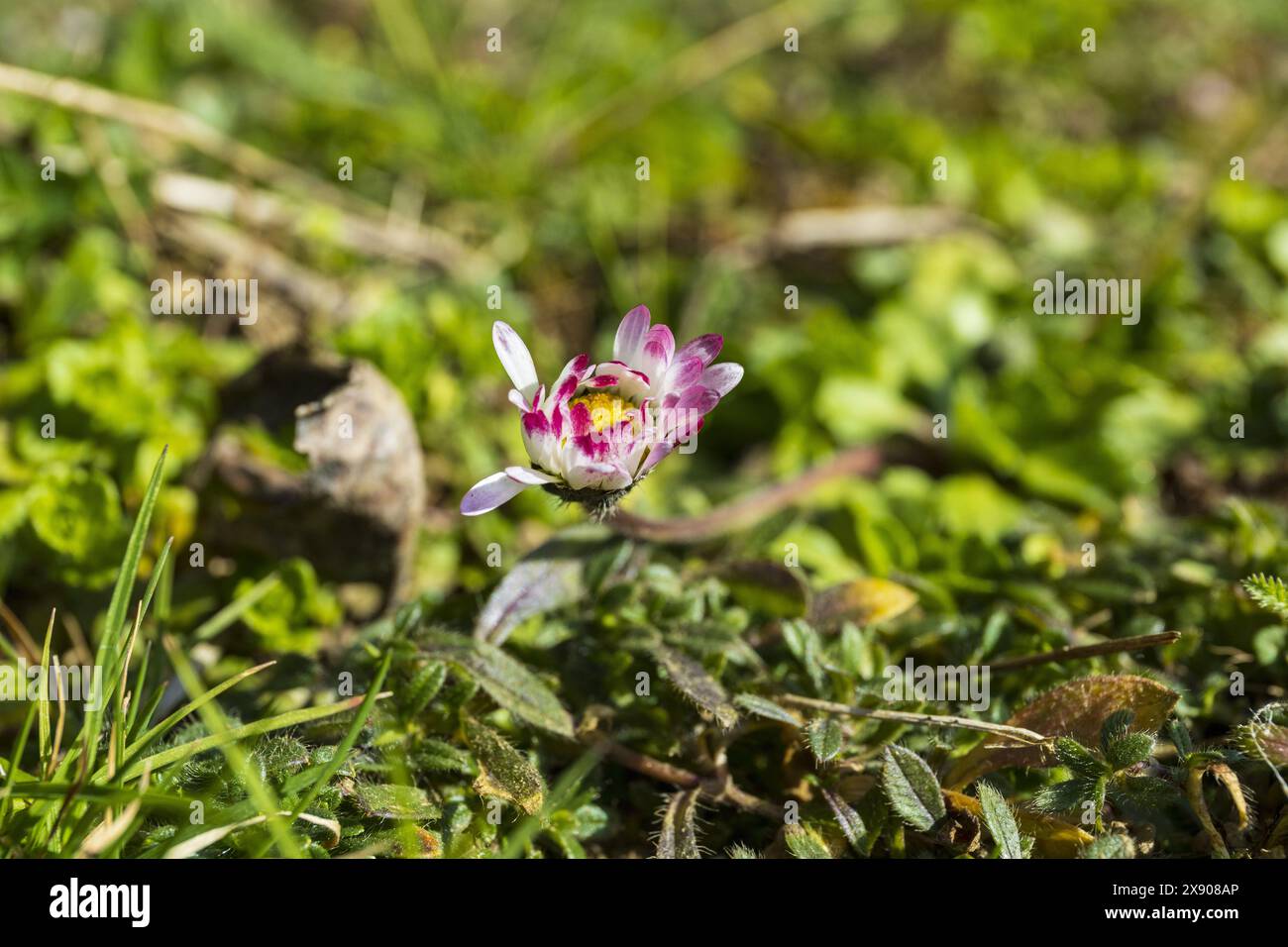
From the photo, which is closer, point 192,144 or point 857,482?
point 857,482

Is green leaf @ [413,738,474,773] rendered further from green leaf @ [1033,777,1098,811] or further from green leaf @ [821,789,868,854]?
green leaf @ [1033,777,1098,811]

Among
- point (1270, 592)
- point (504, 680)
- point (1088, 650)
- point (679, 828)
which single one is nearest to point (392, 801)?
point (504, 680)

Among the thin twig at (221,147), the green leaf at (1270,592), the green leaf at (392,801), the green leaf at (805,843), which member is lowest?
the green leaf at (805,843)

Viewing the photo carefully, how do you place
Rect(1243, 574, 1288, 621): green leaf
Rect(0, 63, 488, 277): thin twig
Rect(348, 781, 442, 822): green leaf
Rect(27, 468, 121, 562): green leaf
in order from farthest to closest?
Rect(0, 63, 488, 277): thin twig → Rect(27, 468, 121, 562): green leaf → Rect(1243, 574, 1288, 621): green leaf → Rect(348, 781, 442, 822): green leaf

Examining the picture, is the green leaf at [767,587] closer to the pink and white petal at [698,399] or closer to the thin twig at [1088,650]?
the thin twig at [1088,650]

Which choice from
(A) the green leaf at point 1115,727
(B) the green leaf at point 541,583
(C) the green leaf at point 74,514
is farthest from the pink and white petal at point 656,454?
(C) the green leaf at point 74,514

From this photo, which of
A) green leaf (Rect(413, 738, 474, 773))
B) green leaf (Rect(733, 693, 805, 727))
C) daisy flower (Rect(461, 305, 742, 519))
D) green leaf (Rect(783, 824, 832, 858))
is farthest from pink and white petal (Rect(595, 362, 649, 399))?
green leaf (Rect(783, 824, 832, 858))
